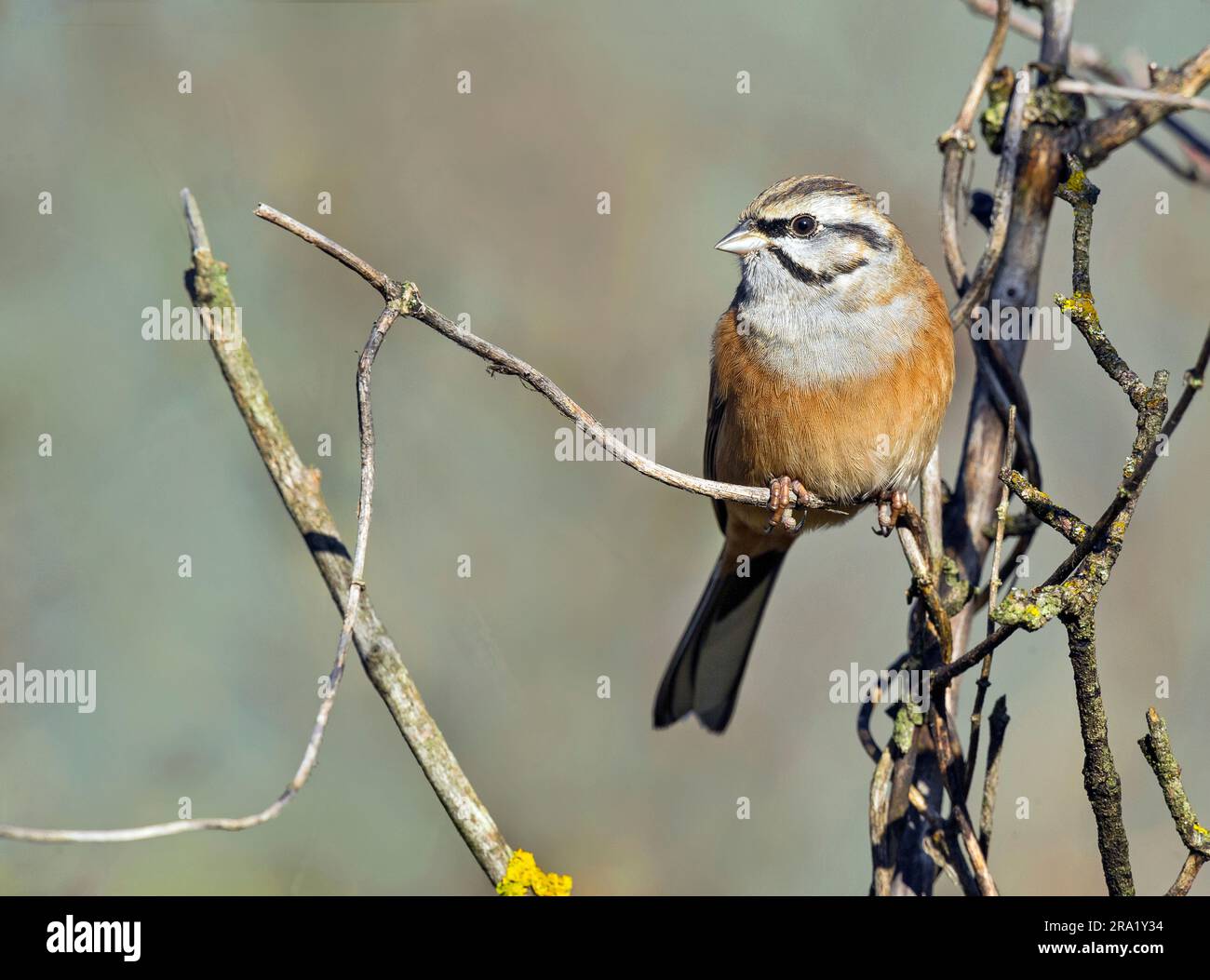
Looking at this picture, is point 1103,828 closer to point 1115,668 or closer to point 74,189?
point 1115,668

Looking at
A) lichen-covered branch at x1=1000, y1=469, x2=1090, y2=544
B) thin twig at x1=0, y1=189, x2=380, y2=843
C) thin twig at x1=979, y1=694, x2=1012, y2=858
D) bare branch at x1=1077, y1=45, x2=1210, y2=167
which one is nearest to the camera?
thin twig at x1=0, y1=189, x2=380, y2=843

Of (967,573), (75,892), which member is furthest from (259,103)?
(967,573)

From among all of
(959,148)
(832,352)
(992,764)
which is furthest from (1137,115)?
(992,764)

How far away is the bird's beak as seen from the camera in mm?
3584

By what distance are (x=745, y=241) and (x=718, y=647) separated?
136cm

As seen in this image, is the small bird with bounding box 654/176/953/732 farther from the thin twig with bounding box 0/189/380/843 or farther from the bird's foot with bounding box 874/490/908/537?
the thin twig with bounding box 0/189/380/843

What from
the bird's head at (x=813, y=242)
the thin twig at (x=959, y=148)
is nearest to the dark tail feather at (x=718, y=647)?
the bird's head at (x=813, y=242)

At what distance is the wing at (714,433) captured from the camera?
3960 millimetres

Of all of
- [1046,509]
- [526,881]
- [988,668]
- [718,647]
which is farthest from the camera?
[718,647]

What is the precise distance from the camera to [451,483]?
4680 mm

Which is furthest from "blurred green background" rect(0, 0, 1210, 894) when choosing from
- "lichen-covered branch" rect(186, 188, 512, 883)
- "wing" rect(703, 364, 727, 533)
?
"lichen-covered branch" rect(186, 188, 512, 883)

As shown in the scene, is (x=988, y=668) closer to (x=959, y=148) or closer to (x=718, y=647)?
(x=959, y=148)

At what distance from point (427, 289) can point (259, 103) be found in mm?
1051
